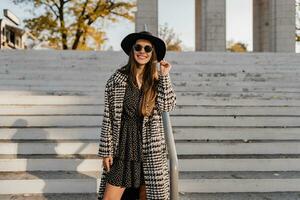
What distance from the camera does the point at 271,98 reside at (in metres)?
6.30

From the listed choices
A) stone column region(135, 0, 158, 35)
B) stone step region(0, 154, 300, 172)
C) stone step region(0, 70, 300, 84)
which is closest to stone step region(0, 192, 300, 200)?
stone step region(0, 154, 300, 172)

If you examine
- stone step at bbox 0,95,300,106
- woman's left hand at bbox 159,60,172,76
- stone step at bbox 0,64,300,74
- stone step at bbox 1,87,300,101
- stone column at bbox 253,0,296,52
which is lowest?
stone step at bbox 0,95,300,106

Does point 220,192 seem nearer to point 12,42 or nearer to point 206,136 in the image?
point 206,136

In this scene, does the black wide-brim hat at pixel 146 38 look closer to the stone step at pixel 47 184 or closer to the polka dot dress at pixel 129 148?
the polka dot dress at pixel 129 148

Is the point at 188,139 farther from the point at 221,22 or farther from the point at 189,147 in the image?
the point at 221,22

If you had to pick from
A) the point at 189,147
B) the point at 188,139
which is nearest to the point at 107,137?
the point at 189,147

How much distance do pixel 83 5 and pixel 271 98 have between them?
65.9 feet

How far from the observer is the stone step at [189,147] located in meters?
4.37

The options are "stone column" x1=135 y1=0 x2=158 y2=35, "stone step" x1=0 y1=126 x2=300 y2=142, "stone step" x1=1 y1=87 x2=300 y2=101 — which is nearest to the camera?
"stone step" x1=0 y1=126 x2=300 y2=142

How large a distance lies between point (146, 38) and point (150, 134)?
0.68 meters

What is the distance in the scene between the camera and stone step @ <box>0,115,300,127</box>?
4.96m

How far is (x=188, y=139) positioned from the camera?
4809mm

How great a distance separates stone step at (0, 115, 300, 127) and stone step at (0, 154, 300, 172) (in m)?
0.74

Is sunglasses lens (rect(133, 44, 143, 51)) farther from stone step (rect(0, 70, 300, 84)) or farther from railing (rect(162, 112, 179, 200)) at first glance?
stone step (rect(0, 70, 300, 84))
